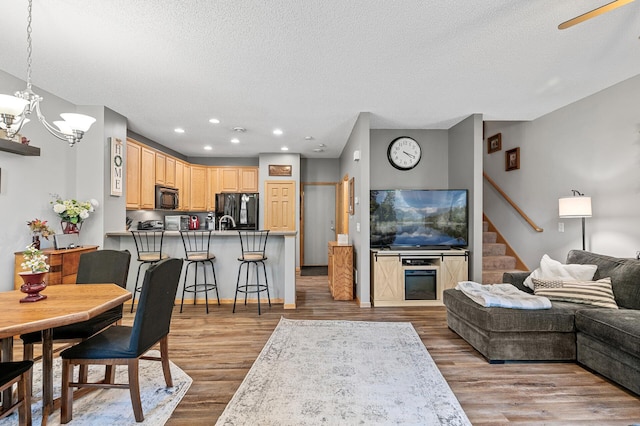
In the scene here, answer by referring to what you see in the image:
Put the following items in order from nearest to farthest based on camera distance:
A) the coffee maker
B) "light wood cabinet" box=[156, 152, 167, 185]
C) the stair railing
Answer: the stair railing, "light wood cabinet" box=[156, 152, 167, 185], the coffee maker

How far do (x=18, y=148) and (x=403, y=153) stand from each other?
4.82 metres

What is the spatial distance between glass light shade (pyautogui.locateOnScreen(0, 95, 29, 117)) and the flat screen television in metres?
3.71

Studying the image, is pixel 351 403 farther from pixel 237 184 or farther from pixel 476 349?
pixel 237 184

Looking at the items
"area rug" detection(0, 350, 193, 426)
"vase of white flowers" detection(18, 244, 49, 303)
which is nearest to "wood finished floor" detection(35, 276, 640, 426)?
"area rug" detection(0, 350, 193, 426)

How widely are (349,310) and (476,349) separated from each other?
5.49ft

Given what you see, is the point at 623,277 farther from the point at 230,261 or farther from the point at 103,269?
the point at 103,269

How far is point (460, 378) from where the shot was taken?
7.84 ft

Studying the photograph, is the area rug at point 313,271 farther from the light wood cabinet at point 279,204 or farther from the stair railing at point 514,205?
the stair railing at point 514,205

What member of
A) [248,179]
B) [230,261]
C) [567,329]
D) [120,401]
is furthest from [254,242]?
[567,329]

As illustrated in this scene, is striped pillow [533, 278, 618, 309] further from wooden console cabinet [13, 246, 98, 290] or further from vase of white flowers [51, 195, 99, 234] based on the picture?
vase of white flowers [51, 195, 99, 234]

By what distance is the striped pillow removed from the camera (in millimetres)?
2672

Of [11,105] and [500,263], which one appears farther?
[500,263]

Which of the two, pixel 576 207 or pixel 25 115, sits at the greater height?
pixel 25 115

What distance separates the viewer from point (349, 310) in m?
4.14
